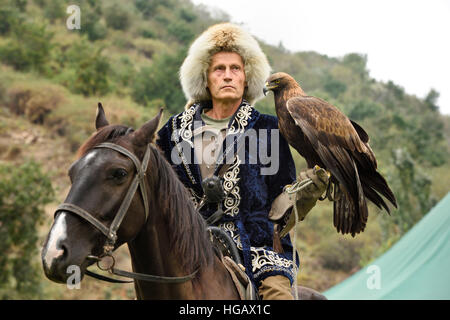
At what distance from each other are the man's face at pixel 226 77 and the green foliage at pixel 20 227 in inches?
392

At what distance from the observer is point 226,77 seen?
3498 mm

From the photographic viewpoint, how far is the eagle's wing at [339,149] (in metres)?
2.88

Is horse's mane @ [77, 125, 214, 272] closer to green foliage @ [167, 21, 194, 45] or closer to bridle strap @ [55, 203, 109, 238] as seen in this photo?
bridle strap @ [55, 203, 109, 238]

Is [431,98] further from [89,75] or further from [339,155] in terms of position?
[339,155]

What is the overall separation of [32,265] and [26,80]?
12.2 meters

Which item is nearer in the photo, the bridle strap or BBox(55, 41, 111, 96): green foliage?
the bridle strap

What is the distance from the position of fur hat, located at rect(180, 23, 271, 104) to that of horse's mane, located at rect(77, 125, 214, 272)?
1.24 m

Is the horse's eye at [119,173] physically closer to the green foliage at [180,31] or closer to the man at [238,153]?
the man at [238,153]

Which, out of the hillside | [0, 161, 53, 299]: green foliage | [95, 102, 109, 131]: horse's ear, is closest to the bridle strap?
[95, 102, 109, 131]: horse's ear

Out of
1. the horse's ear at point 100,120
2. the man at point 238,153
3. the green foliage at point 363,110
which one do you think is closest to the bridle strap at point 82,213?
the horse's ear at point 100,120

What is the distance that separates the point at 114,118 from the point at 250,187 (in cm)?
1845

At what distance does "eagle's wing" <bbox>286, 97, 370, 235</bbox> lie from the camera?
288cm

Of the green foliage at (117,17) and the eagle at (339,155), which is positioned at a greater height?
the green foliage at (117,17)
